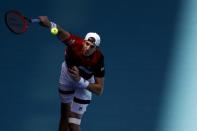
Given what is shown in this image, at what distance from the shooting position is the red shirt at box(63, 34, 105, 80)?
495cm

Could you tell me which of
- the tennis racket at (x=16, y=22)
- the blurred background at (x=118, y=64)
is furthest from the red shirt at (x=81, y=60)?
the blurred background at (x=118, y=64)

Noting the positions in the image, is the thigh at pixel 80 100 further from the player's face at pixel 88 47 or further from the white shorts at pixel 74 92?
the player's face at pixel 88 47

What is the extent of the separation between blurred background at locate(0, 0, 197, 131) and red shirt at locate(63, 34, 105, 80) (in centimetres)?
112

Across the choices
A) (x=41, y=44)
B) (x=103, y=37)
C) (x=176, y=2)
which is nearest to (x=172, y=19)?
(x=176, y=2)

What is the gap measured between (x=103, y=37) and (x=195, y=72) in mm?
864

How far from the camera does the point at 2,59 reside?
6.16m

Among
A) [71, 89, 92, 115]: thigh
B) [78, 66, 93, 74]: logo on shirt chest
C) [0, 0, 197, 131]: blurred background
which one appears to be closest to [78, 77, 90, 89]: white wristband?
[78, 66, 93, 74]: logo on shirt chest

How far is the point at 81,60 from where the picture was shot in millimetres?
4992

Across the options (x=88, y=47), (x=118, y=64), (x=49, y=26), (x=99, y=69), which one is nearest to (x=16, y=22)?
(x=49, y=26)

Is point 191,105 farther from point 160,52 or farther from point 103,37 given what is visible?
point 103,37

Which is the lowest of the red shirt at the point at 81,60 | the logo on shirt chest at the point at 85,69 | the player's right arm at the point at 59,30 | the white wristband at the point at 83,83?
the white wristband at the point at 83,83

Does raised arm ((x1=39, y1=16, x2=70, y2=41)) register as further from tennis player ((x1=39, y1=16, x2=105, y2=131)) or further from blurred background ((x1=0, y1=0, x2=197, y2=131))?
blurred background ((x1=0, y1=0, x2=197, y2=131))

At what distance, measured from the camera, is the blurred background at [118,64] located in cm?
614

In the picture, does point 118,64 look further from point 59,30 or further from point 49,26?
point 49,26
